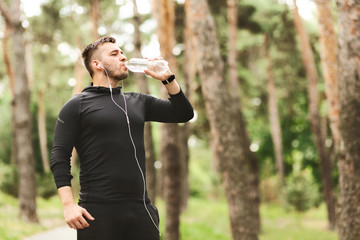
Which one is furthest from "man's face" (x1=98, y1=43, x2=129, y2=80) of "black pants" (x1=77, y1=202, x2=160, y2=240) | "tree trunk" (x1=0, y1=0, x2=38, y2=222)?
"tree trunk" (x1=0, y1=0, x2=38, y2=222)

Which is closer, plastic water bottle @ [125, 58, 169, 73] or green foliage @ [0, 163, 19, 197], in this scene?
plastic water bottle @ [125, 58, 169, 73]

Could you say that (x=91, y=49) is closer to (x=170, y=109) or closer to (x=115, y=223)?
(x=170, y=109)

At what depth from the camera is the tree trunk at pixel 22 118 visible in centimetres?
1585

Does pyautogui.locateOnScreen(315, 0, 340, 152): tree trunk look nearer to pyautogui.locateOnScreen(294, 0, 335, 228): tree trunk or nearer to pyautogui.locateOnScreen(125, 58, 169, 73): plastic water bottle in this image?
pyautogui.locateOnScreen(294, 0, 335, 228): tree trunk

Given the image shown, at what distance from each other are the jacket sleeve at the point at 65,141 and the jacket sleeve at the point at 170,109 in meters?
0.64

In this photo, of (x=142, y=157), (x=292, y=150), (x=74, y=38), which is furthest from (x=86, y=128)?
(x=292, y=150)

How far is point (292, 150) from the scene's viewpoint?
3075 cm

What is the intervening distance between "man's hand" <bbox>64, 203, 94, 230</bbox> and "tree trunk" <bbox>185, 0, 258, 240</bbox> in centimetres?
550

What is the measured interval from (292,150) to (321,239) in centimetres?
1456

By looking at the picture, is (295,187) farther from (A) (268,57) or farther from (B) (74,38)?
(B) (74,38)

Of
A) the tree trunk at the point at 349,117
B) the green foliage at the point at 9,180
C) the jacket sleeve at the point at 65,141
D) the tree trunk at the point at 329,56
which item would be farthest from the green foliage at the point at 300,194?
the jacket sleeve at the point at 65,141

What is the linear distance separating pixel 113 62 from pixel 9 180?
2028 centimetres

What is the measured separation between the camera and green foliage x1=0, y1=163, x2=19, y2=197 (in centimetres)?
2209

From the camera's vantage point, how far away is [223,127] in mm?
8594
